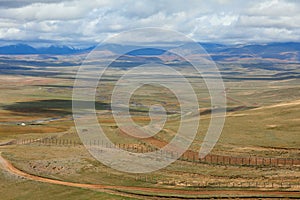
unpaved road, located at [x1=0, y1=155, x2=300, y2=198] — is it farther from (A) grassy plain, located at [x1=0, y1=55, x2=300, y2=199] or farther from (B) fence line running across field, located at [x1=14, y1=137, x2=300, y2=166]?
(B) fence line running across field, located at [x1=14, y1=137, x2=300, y2=166]

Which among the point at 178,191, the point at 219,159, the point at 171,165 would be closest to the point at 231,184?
the point at 178,191

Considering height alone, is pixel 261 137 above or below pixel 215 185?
above

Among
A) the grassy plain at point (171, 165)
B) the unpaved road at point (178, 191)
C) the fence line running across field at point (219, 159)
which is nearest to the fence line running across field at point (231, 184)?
the grassy plain at point (171, 165)

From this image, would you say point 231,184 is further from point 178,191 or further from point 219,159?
point 219,159

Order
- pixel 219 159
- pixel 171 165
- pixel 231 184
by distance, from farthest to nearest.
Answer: pixel 219 159, pixel 171 165, pixel 231 184

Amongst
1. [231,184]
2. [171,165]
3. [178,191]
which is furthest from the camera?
[171,165]

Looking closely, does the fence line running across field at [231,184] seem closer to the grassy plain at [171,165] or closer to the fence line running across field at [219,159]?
the grassy plain at [171,165]

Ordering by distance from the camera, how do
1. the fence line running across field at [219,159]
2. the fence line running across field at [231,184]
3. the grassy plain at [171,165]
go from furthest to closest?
the fence line running across field at [219,159] → the grassy plain at [171,165] → the fence line running across field at [231,184]

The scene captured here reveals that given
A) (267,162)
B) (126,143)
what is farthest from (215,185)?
(126,143)

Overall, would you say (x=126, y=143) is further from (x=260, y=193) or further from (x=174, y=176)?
(x=260, y=193)

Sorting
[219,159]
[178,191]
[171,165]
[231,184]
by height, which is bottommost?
[178,191]

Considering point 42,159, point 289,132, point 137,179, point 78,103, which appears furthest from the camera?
point 78,103
